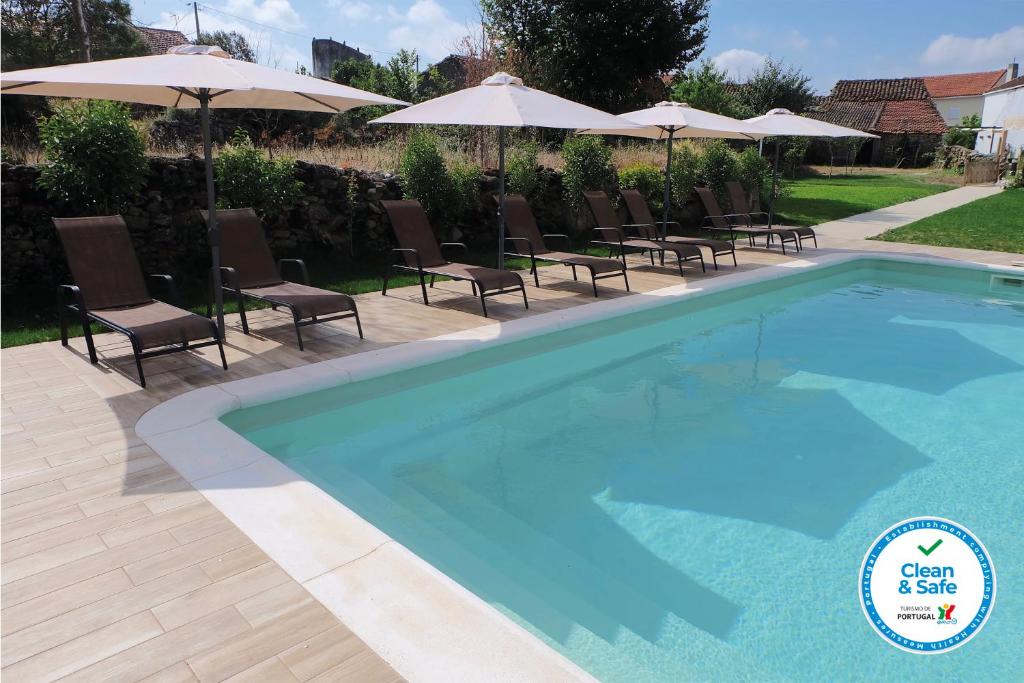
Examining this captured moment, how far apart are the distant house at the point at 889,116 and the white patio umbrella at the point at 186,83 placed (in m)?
35.2

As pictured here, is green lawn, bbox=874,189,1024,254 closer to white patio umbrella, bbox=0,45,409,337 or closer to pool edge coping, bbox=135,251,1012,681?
white patio umbrella, bbox=0,45,409,337

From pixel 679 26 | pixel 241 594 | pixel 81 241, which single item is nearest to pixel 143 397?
pixel 81 241

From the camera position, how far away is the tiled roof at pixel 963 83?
5859 centimetres

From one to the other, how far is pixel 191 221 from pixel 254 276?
2558mm

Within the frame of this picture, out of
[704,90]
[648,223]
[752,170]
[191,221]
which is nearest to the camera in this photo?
[191,221]

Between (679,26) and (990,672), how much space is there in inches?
845

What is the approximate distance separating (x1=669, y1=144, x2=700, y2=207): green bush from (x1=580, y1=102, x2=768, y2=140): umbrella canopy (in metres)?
2.83

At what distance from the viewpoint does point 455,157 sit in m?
11.8

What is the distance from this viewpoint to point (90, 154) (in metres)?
6.88

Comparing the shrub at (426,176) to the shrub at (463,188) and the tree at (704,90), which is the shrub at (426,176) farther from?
the tree at (704,90)

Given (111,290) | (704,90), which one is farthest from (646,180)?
(704,90)

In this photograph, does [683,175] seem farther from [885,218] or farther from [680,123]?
[885,218]

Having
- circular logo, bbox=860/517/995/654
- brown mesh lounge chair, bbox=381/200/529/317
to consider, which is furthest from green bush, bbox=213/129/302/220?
circular logo, bbox=860/517/995/654

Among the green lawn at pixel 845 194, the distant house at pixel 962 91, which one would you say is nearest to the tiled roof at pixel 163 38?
the green lawn at pixel 845 194
